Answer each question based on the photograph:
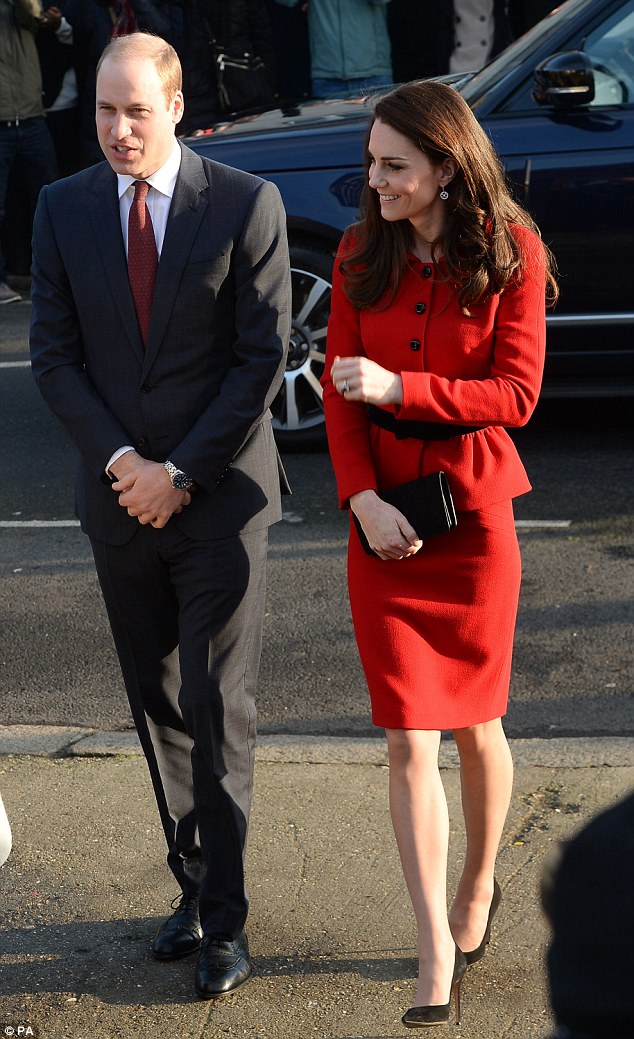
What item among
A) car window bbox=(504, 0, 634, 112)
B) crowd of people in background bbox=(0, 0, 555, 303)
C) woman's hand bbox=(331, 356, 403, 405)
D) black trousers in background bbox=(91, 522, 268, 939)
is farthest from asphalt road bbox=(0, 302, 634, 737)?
crowd of people in background bbox=(0, 0, 555, 303)

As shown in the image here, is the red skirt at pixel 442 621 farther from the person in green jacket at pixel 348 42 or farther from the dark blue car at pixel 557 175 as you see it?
the person in green jacket at pixel 348 42

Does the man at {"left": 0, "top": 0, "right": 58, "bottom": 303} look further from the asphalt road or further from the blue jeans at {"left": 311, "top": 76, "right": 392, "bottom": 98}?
the asphalt road

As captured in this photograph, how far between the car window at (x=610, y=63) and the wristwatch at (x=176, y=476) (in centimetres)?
444

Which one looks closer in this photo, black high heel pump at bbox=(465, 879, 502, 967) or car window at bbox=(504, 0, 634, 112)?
black high heel pump at bbox=(465, 879, 502, 967)

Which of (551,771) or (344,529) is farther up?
(551,771)

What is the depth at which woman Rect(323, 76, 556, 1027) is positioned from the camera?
3.05 metres

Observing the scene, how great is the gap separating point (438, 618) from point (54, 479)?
176 inches

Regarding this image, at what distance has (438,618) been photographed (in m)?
3.15

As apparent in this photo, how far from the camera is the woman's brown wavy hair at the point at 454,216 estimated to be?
303 centimetres

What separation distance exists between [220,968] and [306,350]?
450cm

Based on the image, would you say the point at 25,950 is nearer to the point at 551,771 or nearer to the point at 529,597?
the point at 551,771

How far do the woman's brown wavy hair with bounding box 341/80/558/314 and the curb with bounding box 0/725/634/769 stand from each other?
1593 millimetres

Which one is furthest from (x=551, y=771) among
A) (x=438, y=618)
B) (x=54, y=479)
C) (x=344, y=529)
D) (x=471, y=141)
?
(x=54, y=479)

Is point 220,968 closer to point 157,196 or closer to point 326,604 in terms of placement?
point 157,196
